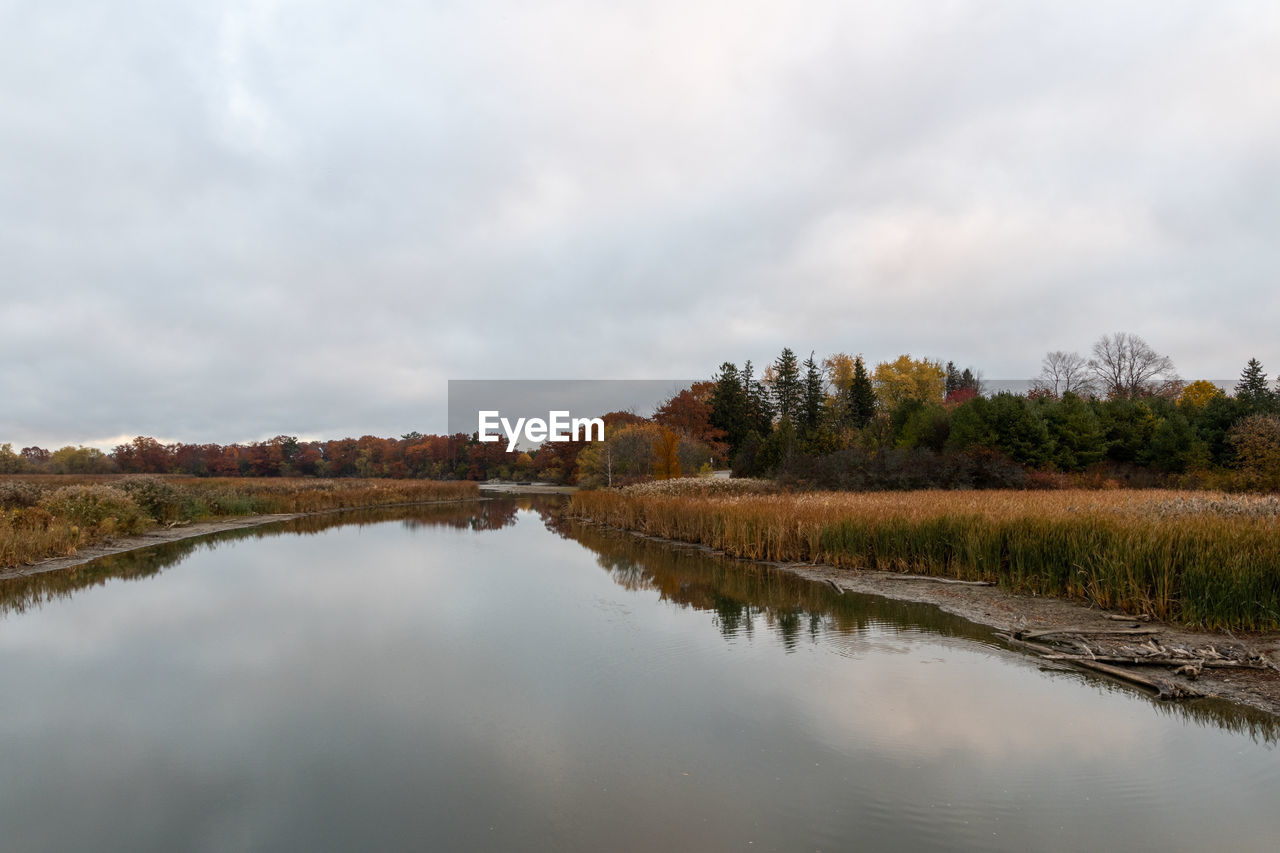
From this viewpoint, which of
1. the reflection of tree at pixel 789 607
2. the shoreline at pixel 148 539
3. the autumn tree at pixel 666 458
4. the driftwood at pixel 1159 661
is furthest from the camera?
the autumn tree at pixel 666 458

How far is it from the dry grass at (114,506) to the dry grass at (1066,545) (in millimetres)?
17118

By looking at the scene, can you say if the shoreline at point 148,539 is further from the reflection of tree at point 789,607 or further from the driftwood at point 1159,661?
the driftwood at point 1159,661

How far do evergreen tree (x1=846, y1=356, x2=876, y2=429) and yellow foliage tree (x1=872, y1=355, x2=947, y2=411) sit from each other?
3.83m

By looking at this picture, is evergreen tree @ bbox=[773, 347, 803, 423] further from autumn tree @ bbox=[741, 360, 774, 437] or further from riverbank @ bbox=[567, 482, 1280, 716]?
riverbank @ bbox=[567, 482, 1280, 716]

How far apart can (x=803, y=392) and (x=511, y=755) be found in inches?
2219

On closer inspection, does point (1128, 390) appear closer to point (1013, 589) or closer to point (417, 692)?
point (1013, 589)

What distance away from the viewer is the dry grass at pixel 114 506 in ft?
52.0

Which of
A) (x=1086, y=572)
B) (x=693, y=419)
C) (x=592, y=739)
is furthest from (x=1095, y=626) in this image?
(x=693, y=419)

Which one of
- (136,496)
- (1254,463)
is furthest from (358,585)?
(1254,463)

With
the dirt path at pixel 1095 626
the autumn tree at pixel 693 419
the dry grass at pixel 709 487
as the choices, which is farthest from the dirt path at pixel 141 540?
the autumn tree at pixel 693 419

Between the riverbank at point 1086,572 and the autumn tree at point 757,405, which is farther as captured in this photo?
the autumn tree at point 757,405

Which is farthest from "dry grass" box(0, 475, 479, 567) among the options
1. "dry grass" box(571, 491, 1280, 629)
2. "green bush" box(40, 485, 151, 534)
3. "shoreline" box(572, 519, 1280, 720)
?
"shoreline" box(572, 519, 1280, 720)

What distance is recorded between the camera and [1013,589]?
10742 millimetres

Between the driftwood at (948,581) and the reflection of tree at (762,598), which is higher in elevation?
the driftwood at (948,581)
